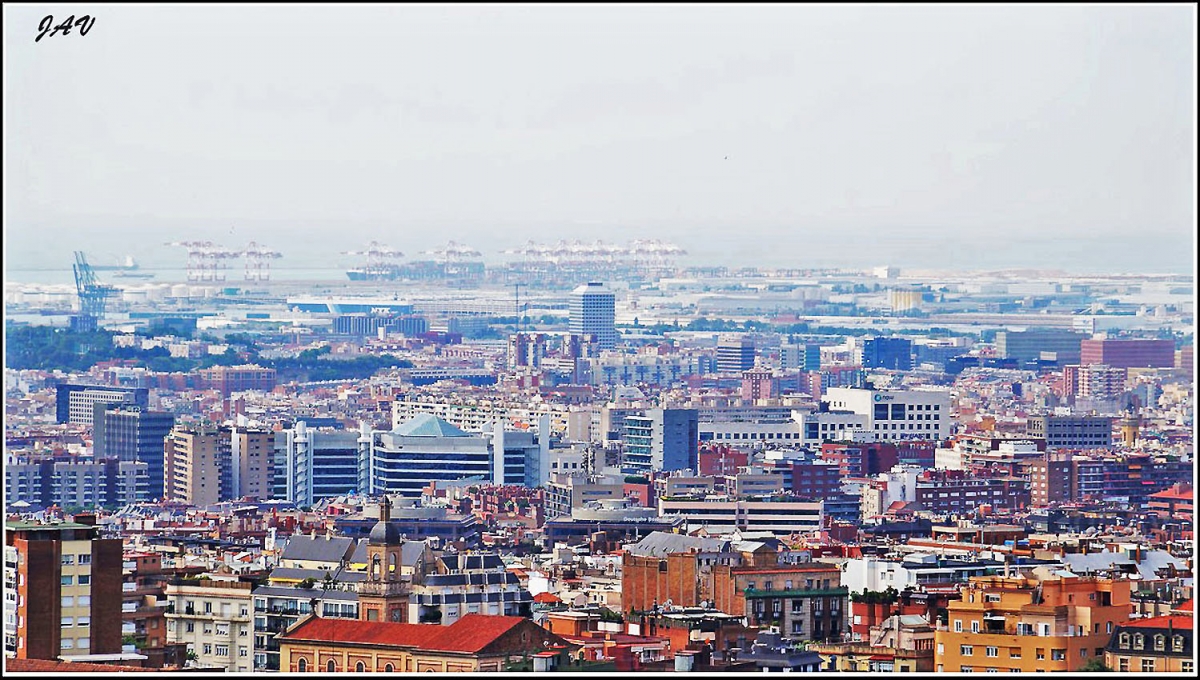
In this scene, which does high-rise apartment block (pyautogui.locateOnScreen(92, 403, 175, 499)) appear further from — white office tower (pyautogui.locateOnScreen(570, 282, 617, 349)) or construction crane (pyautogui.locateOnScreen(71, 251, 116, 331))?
white office tower (pyautogui.locateOnScreen(570, 282, 617, 349))

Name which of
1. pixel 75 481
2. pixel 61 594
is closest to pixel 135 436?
pixel 75 481

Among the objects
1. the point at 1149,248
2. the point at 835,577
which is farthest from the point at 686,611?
the point at 1149,248

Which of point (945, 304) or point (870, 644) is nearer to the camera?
point (870, 644)

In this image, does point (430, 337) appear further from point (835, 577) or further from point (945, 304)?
point (835, 577)

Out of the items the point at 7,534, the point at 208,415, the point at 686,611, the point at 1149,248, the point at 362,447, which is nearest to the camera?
the point at 7,534

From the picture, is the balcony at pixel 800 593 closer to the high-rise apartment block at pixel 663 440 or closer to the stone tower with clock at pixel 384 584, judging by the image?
the stone tower with clock at pixel 384 584

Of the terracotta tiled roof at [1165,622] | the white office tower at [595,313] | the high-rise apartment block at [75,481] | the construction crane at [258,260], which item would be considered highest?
the construction crane at [258,260]

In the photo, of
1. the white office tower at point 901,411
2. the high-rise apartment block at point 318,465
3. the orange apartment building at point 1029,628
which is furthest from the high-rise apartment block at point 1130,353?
the orange apartment building at point 1029,628
